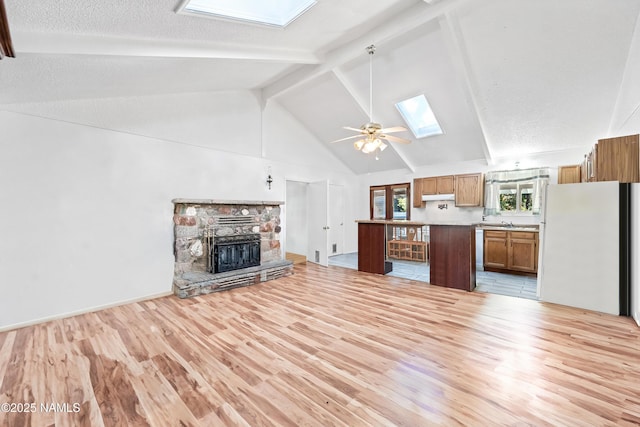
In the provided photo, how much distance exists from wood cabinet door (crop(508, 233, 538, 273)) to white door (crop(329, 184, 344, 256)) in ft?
13.6

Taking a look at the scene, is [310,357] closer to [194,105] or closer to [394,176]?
[194,105]

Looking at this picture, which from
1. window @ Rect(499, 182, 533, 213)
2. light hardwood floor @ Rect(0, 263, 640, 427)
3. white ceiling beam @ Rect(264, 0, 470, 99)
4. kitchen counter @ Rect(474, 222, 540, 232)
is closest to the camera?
light hardwood floor @ Rect(0, 263, 640, 427)

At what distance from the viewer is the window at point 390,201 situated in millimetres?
7520

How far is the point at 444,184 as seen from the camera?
21.4ft

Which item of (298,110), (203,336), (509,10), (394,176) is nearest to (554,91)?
(509,10)

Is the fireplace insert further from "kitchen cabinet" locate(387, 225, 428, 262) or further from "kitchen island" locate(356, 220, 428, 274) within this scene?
"kitchen cabinet" locate(387, 225, 428, 262)

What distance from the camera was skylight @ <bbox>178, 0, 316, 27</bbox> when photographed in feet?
6.82

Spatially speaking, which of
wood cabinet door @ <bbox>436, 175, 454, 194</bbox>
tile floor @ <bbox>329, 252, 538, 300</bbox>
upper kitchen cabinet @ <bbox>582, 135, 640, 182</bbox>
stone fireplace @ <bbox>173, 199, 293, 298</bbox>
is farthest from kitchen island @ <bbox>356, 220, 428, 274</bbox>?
upper kitchen cabinet @ <bbox>582, 135, 640, 182</bbox>

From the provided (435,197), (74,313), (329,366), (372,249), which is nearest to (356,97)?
(372,249)

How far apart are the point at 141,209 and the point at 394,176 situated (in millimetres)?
6270

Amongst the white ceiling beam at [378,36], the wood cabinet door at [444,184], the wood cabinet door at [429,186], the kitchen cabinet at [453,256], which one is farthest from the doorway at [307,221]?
the kitchen cabinet at [453,256]

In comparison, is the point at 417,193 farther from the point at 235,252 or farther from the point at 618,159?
the point at 235,252

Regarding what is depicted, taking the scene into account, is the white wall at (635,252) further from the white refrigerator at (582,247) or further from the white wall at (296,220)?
the white wall at (296,220)

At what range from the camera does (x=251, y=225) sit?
16.8 ft
